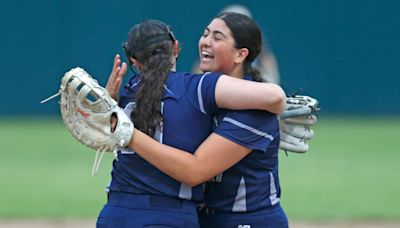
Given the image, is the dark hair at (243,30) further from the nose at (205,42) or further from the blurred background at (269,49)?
the blurred background at (269,49)

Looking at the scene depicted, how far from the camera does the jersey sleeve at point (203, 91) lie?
369 centimetres

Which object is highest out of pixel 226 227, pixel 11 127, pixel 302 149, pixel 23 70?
pixel 23 70

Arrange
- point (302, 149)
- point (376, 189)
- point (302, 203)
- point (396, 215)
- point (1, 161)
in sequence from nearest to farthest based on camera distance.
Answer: point (302, 149), point (396, 215), point (302, 203), point (376, 189), point (1, 161)

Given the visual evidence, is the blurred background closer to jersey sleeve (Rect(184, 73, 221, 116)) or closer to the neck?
the neck

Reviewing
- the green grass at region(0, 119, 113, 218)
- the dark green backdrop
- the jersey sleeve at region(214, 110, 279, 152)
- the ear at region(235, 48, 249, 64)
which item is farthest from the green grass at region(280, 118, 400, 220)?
the jersey sleeve at region(214, 110, 279, 152)

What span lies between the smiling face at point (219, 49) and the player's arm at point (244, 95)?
330 millimetres

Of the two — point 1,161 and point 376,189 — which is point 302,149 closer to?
point 376,189

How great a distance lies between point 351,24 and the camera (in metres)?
14.8

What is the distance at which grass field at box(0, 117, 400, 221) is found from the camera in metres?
8.44

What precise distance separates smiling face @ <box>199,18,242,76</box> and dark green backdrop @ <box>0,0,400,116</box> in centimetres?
1037

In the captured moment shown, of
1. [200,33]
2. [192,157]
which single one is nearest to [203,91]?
[192,157]

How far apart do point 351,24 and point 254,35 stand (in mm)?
11019

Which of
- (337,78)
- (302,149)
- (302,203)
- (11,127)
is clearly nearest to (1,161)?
(11,127)

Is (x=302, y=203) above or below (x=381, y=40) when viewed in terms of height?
below
